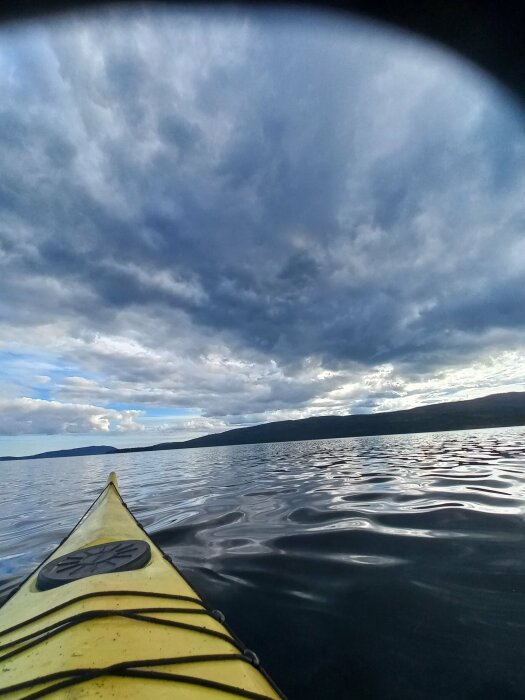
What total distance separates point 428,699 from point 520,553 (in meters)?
3.70

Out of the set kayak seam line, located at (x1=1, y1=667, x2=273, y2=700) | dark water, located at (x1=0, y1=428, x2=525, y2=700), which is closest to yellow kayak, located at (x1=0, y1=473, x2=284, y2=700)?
kayak seam line, located at (x1=1, y1=667, x2=273, y2=700)

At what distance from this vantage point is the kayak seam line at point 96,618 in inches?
96.9

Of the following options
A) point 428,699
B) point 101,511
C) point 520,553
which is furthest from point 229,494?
point 428,699

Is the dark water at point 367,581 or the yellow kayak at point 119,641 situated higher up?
the yellow kayak at point 119,641

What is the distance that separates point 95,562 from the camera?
3914 millimetres

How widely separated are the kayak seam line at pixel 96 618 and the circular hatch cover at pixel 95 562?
982mm

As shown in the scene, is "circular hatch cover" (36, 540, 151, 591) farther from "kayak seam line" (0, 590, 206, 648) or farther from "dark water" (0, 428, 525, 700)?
"dark water" (0, 428, 525, 700)

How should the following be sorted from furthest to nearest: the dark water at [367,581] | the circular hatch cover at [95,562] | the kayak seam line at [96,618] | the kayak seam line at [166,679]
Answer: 1. the circular hatch cover at [95,562]
2. the dark water at [367,581]
3. the kayak seam line at [96,618]
4. the kayak seam line at [166,679]

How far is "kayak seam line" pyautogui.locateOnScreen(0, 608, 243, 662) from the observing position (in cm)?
246

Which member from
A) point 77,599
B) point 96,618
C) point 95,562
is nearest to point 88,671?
point 96,618

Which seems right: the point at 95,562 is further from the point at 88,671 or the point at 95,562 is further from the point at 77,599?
the point at 88,671

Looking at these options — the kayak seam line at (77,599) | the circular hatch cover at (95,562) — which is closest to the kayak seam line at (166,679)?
the kayak seam line at (77,599)

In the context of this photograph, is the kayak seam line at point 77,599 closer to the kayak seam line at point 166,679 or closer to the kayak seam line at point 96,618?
the kayak seam line at point 96,618

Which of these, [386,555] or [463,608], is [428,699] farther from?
[386,555]
